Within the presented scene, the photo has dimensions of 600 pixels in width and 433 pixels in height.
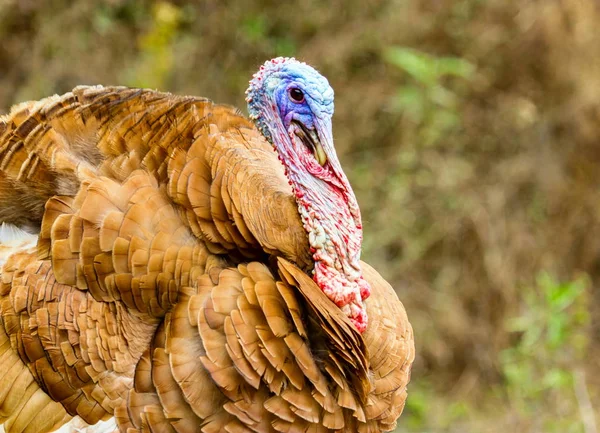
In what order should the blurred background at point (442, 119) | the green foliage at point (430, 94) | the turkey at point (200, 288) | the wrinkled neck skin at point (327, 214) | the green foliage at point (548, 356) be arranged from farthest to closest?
1. the green foliage at point (430, 94)
2. the blurred background at point (442, 119)
3. the green foliage at point (548, 356)
4. the wrinkled neck skin at point (327, 214)
5. the turkey at point (200, 288)

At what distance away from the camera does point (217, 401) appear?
2.64 meters

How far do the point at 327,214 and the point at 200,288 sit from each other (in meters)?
0.52

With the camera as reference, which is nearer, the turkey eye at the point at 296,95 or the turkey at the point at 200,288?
the turkey at the point at 200,288

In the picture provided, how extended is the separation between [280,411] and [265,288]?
0.40 metres

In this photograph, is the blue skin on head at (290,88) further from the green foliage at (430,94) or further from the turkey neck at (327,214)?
the green foliage at (430,94)

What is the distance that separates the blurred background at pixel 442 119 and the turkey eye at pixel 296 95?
3182mm

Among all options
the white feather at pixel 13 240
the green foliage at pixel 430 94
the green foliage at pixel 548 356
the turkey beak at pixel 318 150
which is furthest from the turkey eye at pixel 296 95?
the green foliage at pixel 430 94

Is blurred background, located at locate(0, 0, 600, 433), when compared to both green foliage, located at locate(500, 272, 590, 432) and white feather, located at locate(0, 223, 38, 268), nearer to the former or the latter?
green foliage, located at locate(500, 272, 590, 432)

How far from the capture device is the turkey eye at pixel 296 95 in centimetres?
287

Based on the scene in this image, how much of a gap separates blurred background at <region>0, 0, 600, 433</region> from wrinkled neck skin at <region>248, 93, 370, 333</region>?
3.09 meters

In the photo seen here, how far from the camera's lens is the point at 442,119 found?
6.47 meters

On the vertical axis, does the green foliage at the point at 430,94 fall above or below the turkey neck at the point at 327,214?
above

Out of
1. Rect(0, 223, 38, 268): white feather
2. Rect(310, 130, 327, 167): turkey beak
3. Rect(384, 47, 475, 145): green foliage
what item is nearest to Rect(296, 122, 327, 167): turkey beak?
Rect(310, 130, 327, 167): turkey beak

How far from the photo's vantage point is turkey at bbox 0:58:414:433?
2.63m
